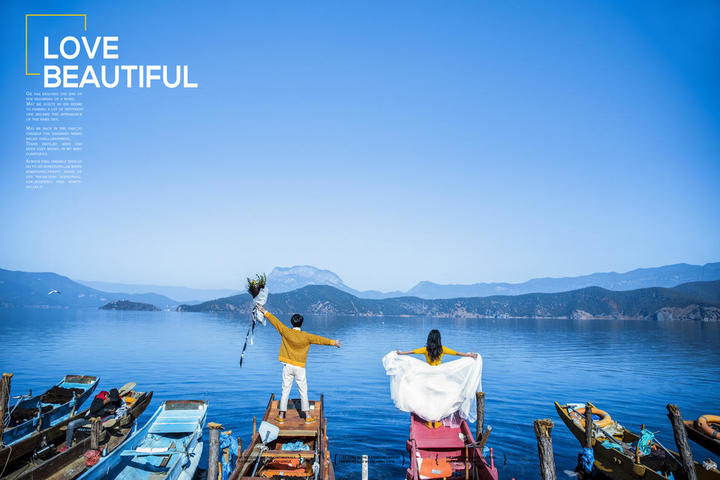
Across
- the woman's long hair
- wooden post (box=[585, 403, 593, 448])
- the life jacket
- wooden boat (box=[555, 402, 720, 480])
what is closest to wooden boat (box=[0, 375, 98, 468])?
the life jacket

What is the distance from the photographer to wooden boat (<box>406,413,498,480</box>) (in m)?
12.9

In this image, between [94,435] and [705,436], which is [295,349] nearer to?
[94,435]

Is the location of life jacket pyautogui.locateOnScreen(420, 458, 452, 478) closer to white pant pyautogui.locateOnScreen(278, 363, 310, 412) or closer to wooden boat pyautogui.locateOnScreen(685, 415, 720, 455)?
white pant pyautogui.locateOnScreen(278, 363, 310, 412)

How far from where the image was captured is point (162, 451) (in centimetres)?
1551

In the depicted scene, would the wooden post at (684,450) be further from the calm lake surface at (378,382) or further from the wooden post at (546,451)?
the calm lake surface at (378,382)

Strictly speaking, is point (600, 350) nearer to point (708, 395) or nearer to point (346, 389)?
point (708, 395)

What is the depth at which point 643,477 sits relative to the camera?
45.3ft

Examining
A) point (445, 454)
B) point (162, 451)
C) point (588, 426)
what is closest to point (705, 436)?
point (588, 426)

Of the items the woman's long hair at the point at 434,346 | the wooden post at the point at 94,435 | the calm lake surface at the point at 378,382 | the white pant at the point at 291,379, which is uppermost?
the woman's long hair at the point at 434,346

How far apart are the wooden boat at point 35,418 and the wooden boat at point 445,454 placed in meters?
12.7

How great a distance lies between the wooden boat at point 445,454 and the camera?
12.9 metres

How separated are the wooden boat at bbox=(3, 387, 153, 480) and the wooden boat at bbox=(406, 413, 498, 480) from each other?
10.2 m

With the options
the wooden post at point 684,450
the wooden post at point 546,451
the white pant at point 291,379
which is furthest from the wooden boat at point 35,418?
the wooden post at point 684,450

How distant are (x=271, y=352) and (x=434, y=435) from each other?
5523 cm
